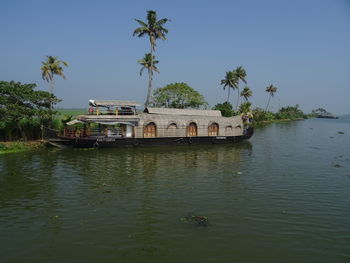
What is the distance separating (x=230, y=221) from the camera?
9688 mm

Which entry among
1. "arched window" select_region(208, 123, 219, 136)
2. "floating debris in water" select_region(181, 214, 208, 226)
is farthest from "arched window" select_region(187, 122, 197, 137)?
"floating debris in water" select_region(181, 214, 208, 226)

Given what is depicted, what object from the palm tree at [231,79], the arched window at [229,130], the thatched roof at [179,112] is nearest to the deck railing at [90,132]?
the thatched roof at [179,112]

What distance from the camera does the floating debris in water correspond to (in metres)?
9.36

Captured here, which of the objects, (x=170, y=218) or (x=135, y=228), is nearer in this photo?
(x=135, y=228)

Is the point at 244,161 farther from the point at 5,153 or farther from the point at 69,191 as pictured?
the point at 5,153

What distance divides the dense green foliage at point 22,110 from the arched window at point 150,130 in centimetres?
935

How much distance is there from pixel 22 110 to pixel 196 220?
2060 cm

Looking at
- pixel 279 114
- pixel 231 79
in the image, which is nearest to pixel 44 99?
pixel 231 79

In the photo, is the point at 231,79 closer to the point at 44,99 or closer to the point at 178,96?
the point at 178,96

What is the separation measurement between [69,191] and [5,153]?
1227 cm

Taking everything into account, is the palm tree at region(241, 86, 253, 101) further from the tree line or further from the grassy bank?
the grassy bank

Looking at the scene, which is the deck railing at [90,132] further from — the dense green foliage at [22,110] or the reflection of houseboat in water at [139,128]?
→ the dense green foliage at [22,110]

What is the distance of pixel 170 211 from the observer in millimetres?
10500

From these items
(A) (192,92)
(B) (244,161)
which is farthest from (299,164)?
(A) (192,92)
